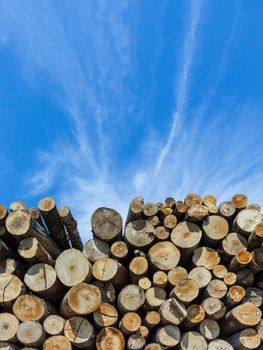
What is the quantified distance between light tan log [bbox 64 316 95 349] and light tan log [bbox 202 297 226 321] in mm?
1005

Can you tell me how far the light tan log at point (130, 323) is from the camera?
295 centimetres

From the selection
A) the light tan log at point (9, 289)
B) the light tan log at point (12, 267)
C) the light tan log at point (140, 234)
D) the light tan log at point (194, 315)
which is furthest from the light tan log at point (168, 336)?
the light tan log at point (12, 267)

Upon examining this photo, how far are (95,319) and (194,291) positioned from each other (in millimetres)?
881

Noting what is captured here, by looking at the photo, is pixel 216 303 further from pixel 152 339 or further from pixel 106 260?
pixel 106 260

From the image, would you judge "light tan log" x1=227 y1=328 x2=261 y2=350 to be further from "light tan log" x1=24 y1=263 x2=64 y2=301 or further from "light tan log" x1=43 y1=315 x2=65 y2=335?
"light tan log" x1=24 y1=263 x2=64 y2=301

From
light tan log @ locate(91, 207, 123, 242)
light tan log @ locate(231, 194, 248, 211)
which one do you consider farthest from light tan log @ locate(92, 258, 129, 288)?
light tan log @ locate(231, 194, 248, 211)

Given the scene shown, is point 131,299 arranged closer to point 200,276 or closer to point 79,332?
point 79,332

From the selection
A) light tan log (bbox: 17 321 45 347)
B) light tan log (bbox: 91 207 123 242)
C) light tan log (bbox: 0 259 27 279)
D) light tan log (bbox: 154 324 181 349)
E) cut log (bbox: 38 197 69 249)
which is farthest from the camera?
cut log (bbox: 38 197 69 249)

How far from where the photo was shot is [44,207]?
11.3ft

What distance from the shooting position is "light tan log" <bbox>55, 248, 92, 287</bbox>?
3045mm

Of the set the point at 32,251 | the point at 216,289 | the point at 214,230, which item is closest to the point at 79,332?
the point at 32,251

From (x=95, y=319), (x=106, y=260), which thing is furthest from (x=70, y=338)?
(x=106, y=260)

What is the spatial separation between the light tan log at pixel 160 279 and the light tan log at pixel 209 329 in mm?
477

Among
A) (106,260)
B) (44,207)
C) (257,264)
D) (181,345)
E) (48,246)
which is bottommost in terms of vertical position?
(181,345)
